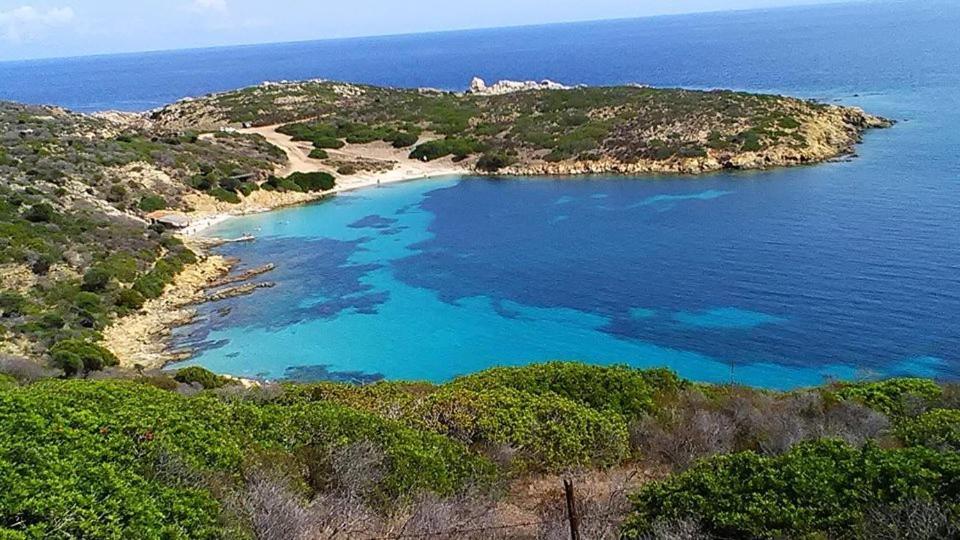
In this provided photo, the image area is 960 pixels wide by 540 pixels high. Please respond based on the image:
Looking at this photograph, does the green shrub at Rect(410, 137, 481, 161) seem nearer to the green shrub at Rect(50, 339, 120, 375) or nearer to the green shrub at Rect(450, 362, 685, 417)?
the green shrub at Rect(50, 339, 120, 375)

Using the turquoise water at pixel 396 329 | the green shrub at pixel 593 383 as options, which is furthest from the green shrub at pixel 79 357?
the green shrub at pixel 593 383

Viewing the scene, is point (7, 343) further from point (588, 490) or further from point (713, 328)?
point (713, 328)

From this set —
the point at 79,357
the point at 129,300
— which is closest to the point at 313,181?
the point at 129,300

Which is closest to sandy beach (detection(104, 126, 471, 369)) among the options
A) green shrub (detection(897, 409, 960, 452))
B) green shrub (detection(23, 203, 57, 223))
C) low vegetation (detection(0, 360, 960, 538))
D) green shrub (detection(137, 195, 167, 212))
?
green shrub (detection(137, 195, 167, 212))

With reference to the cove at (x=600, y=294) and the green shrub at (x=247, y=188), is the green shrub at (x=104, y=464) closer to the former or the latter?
the cove at (x=600, y=294)

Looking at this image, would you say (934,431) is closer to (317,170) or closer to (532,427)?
(532,427)

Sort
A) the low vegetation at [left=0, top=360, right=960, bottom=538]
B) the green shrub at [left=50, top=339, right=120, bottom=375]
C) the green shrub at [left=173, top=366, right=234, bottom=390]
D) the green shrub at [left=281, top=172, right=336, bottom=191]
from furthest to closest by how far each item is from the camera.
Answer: the green shrub at [left=281, top=172, right=336, bottom=191] → the green shrub at [left=50, top=339, right=120, bottom=375] → the green shrub at [left=173, top=366, right=234, bottom=390] → the low vegetation at [left=0, top=360, right=960, bottom=538]
